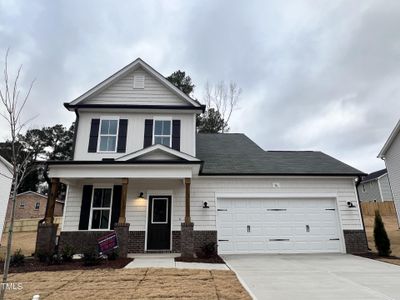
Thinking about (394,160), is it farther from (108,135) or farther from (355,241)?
(108,135)

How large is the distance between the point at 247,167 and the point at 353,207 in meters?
4.90

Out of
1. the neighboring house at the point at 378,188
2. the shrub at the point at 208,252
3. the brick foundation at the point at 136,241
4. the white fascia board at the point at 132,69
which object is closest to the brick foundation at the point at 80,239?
the brick foundation at the point at 136,241

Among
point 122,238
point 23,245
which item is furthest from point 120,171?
point 23,245

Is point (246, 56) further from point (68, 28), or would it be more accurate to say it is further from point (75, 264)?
point (75, 264)

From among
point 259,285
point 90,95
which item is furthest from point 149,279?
point 90,95

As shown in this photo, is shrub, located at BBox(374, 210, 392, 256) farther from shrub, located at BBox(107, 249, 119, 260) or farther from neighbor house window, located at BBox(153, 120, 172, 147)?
shrub, located at BBox(107, 249, 119, 260)

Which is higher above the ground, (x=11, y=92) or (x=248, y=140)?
(x=248, y=140)

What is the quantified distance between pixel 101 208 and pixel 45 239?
2357mm

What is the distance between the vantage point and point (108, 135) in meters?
11.9

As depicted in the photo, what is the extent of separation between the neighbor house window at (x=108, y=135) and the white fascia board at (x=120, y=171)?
206 centimetres

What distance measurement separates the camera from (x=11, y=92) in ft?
16.7

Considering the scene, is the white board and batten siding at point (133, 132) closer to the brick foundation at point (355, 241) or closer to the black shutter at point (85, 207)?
the black shutter at point (85, 207)

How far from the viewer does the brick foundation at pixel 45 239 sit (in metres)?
8.79

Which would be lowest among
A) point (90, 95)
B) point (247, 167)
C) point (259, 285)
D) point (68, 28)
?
point (259, 285)
